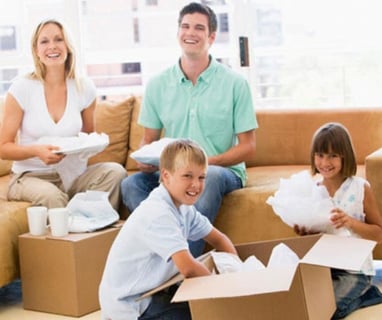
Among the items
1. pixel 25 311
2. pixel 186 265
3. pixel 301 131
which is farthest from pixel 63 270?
pixel 301 131

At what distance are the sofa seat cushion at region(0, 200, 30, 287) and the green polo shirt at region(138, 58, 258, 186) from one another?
74cm

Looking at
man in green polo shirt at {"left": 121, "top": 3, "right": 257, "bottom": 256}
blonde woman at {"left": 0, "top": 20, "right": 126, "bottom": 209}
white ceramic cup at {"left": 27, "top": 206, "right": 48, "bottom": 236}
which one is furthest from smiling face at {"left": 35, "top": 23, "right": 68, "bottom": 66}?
white ceramic cup at {"left": 27, "top": 206, "right": 48, "bottom": 236}

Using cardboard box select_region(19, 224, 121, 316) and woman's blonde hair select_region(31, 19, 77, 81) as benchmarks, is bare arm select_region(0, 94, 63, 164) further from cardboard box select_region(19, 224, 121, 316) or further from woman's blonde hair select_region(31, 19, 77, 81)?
cardboard box select_region(19, 224, 121, 316)

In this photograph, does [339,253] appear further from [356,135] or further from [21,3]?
[21,3]

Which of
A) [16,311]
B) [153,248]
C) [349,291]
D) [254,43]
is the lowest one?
[16,311]

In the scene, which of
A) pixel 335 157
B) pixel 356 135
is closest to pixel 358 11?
pixel 356 135

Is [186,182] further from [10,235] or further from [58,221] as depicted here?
[10,235]

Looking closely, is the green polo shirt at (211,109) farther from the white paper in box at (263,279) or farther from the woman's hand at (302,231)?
the white paper in box at (263,279)

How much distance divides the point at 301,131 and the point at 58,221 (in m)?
1.33

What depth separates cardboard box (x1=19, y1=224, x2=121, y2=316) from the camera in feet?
10.3

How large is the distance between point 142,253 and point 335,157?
32.0 inches

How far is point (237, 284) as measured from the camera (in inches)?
90.4

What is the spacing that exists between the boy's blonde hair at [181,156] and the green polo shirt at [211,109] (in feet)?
3.01

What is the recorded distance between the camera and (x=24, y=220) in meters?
3.37
